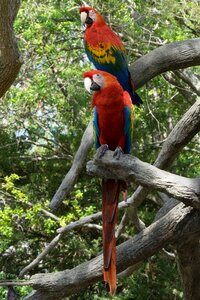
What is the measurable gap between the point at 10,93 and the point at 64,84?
1.78 ft

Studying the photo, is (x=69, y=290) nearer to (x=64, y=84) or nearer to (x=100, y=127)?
(x=100, y=127)

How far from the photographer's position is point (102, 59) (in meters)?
3.44

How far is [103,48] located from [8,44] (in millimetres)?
953

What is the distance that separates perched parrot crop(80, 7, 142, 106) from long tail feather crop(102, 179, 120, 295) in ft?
3.08

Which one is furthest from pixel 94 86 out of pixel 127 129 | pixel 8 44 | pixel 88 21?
pixel 88 21

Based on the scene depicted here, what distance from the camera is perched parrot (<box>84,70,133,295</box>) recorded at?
250 centimetres

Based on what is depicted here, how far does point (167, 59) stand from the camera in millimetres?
3389

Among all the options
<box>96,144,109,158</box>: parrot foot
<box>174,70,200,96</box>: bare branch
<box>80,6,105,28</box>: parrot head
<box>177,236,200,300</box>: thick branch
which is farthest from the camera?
<box>174,70,200,96</box>: bare branch

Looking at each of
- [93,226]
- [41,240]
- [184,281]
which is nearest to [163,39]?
[93,226]

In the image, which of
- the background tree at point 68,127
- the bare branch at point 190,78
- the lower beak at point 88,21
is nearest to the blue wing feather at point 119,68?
the lower beak at point 88,21

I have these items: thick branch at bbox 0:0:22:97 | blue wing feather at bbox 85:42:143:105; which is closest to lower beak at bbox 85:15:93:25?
blue wing feather at bbox 85:42:143:105

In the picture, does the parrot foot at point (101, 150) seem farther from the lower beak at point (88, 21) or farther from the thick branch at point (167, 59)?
the lower beak at point (88, 21)

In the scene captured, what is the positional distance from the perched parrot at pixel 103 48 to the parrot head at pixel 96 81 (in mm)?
922

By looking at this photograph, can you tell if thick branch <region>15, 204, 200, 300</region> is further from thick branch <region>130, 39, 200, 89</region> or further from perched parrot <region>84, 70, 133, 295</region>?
thick branch <region>130, 39, 200, 89</region>
